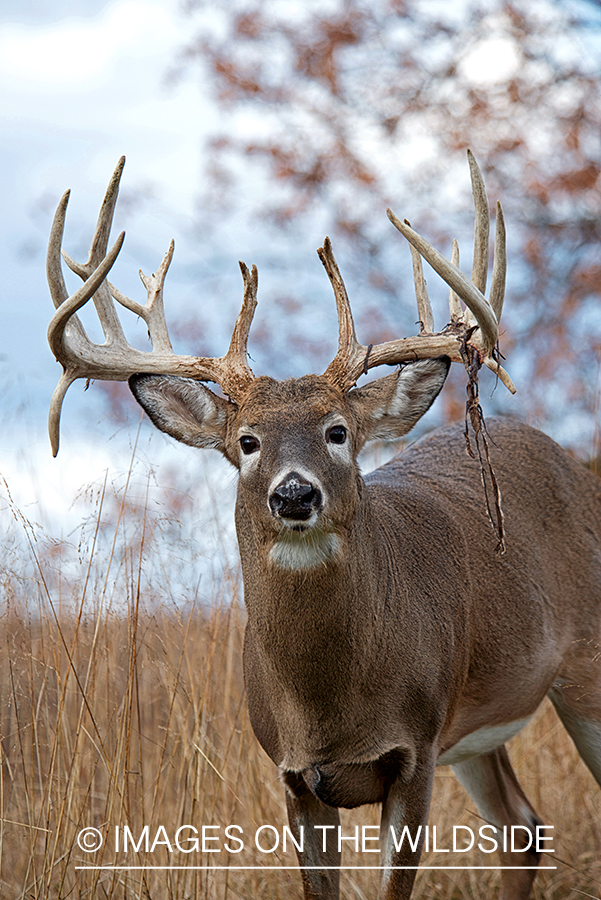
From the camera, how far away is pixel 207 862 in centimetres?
455

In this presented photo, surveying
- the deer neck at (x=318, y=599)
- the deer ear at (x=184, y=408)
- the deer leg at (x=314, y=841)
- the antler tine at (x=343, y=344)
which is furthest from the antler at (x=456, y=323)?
the deer leg at (x=314, y=841)

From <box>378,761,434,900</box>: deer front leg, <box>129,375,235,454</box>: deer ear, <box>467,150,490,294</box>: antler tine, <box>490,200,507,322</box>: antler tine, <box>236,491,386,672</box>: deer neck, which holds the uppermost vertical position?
<box>467,150,490,294</box>: antler tine

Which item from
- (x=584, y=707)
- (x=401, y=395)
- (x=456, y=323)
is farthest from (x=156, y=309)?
Answer: (x=584, y=707)

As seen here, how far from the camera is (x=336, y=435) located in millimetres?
3688

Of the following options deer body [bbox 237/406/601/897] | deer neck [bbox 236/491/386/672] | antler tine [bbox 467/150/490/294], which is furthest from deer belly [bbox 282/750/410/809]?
antler tine [bbox 467/150/490/294]

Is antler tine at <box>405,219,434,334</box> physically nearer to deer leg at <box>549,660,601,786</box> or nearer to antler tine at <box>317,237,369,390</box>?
antler tine at <box>317,237,369,390</box>

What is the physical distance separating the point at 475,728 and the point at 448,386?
605 cm

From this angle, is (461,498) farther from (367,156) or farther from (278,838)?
(367,156)

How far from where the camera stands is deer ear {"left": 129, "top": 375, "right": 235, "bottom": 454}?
393cm

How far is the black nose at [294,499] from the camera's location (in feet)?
10.5

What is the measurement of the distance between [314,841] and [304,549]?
120 centimetres

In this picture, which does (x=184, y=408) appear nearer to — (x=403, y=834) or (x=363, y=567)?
Result: (x=363, y=567)

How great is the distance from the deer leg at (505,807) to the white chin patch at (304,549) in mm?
1975

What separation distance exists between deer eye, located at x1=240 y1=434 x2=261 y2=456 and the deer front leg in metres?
1.27
